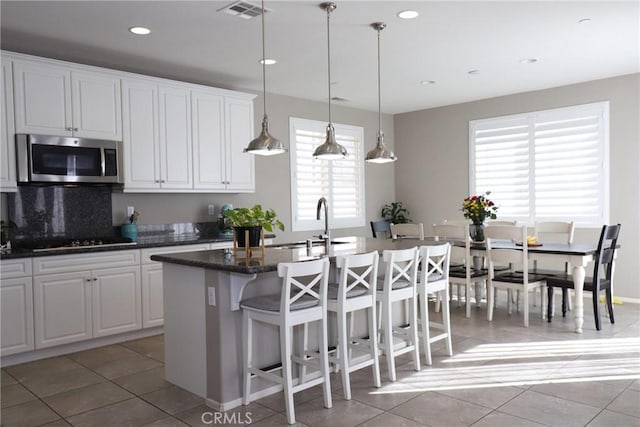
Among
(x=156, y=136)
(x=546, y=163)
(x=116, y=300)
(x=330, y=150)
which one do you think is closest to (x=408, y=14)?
(x=330, y=150)

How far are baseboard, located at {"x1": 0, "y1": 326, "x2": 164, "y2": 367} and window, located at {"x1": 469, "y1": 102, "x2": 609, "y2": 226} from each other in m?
4.84

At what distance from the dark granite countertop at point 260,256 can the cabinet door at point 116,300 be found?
1.23 m

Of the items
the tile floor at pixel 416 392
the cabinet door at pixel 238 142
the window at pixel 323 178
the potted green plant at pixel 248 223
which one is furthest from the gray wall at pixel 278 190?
the potted green plant at pixel 248 223

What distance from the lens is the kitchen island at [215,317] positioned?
121 inches

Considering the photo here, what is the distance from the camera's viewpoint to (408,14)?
12.7ft

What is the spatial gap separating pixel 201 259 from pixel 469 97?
16.7ft

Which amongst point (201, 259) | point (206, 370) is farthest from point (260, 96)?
point (206, 370)

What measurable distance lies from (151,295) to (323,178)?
318 centimetres

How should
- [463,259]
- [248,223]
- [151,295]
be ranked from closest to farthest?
[248,223]
[151,295]
[463,259]

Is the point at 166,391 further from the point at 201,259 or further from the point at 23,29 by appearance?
the point at 23,29

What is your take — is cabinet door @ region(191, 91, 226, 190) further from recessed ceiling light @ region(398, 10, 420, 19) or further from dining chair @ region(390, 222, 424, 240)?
recessed ceiling light @ region(398, 10, 420, 19)

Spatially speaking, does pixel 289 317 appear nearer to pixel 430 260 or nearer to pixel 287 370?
pixel 287 370

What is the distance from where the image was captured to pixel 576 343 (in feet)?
14.2

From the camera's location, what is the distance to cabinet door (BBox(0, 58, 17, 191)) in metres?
4.06
